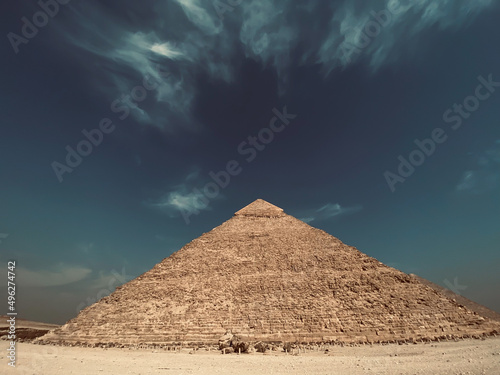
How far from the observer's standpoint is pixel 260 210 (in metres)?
39.2

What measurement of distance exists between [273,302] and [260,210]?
57.6ft

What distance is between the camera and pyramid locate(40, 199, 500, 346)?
2012 centimetres

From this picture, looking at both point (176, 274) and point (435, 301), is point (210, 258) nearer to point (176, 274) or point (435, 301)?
point (176, 274)

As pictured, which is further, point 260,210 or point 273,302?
point 260,210

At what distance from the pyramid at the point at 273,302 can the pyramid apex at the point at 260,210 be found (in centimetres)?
715

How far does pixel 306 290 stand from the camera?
23562 millimetres

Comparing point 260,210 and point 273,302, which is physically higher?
point 260,210

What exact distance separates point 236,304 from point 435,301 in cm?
1555

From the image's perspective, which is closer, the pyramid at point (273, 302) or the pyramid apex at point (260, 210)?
the pyramid at point (273, 302)

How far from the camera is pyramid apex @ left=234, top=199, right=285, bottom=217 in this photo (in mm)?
38156

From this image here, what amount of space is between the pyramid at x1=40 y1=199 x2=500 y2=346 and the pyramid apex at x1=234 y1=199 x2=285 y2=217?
7155mm

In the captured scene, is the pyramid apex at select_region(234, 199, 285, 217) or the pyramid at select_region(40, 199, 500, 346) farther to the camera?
the pyramid apex at select_region(234, 199, 285, 217)

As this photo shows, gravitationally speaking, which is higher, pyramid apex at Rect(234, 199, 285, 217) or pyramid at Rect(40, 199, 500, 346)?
pyramid apex at Rect(234, 199, 285, 217)

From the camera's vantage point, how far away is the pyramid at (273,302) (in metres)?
20.1
